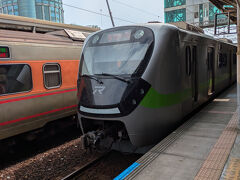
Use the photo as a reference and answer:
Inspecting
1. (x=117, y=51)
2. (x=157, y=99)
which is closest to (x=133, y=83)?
(x=157, y=99)

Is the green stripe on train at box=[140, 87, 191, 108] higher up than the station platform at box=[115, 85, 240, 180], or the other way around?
the green stripe on train at box=[140, 87, 191, 108]

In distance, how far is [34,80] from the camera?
21.5 ft

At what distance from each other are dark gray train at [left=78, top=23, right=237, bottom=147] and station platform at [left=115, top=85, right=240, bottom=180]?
0.48 m

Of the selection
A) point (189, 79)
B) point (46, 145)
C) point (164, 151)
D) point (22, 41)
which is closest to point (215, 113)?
point (189, 79)

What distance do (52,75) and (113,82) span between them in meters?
2.96

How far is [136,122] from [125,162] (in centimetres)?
136

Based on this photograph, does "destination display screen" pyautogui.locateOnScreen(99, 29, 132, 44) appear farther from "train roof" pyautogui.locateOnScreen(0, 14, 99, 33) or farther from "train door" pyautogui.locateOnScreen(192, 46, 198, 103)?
"train roof" pyautogui.locateOnScreen(0, 14, 99, 33)

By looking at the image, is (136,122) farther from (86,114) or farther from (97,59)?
(97,59)

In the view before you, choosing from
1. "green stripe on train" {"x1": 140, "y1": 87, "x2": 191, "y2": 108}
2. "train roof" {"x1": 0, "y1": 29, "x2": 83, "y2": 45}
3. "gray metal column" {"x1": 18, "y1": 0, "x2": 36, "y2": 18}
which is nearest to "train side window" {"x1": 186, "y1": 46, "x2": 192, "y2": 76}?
"green stripe on train" {"x1": 140, "y1": 87, "x2": 191, "y2": 108}

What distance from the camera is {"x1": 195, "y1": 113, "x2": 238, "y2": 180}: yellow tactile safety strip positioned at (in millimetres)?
3449

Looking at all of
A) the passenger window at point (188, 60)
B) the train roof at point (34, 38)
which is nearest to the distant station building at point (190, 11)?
the train roof at point (34, 38)

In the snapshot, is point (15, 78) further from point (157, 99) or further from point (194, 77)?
point (194, 77)

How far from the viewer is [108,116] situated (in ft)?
15.8

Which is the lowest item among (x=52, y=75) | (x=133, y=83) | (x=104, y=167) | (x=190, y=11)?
(x=104, y=167)
